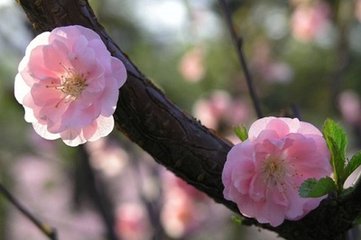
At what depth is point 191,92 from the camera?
18.6ft

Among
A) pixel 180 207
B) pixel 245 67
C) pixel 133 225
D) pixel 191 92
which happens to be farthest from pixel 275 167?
pixel 191 92

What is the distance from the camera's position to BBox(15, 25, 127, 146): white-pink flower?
886 millimetres

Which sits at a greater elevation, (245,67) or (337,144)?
(337,144)

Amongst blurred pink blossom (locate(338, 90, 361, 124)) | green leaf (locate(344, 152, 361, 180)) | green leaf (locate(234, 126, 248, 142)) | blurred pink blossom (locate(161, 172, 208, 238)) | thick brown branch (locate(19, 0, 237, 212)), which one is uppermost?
thick brown branch (locate(19, 0, 237, 212))

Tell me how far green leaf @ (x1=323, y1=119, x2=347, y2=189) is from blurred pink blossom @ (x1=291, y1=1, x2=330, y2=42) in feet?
10.5

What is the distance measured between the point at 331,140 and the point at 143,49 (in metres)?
4.16

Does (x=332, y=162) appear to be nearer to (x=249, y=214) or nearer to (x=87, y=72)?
(x=249, y=214)

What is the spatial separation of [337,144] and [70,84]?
33 cm

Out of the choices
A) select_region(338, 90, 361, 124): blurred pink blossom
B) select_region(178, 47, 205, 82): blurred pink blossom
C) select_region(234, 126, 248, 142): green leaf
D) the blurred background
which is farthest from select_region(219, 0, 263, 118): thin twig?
select_region(178, 47, 205, 82): blurred pink blossom

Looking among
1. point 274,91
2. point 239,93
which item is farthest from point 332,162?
point 274,91

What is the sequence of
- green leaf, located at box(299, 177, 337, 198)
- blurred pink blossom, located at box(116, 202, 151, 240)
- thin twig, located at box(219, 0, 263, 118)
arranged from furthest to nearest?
1. blurred pink blossom, located at box(116, 202, 151, 240)
2. thin twig, located at box(219, 0, 263, 118)
3. green leaf, located at box(299, 177, 337, 198)

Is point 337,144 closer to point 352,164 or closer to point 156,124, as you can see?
point 352,164

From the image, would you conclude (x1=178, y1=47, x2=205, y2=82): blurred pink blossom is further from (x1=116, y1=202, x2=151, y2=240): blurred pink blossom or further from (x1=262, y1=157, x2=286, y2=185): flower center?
(x1=262, y1=157, x2=286, y2=185): flower center

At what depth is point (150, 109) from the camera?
3.08 ft
